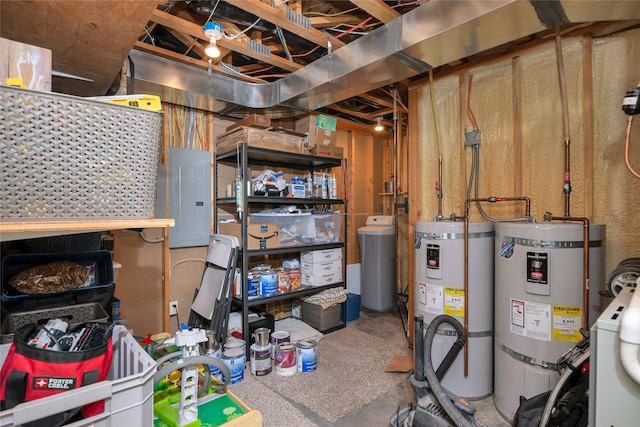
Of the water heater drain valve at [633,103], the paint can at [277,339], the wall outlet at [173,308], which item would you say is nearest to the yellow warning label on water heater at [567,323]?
the water heater drain valve at [633,103]

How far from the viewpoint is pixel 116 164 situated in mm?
738

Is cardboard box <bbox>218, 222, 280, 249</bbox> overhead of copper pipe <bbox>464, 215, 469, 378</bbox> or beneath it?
overhead

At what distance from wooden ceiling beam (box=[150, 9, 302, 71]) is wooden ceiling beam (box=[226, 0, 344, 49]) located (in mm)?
427

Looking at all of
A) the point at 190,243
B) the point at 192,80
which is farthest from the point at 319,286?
the point at 192,80

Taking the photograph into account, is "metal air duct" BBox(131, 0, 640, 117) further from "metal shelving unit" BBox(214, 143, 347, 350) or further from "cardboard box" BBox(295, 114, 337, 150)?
"metal shelving unit" BBox(214, 143, 347, 350)

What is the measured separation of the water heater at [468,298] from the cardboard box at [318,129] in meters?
1.60

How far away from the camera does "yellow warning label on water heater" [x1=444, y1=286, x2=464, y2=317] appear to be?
2.23m

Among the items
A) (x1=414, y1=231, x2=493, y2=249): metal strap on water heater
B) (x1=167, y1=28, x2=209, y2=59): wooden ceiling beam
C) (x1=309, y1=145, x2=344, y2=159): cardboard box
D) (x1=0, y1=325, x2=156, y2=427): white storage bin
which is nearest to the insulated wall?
(x1=414, y1=231, x2=493, y2=249): metal strap on water heater

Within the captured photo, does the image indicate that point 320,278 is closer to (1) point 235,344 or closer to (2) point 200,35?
(1) point 235,344

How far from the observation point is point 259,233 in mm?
2920

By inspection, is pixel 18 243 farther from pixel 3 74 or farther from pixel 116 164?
pixel 116 164

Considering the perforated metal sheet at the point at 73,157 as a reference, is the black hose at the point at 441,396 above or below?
below

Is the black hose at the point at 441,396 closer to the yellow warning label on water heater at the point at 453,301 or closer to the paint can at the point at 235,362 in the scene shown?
the yellow warning label on water heater at the point at 453,301

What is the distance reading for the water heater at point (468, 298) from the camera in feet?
7.25
